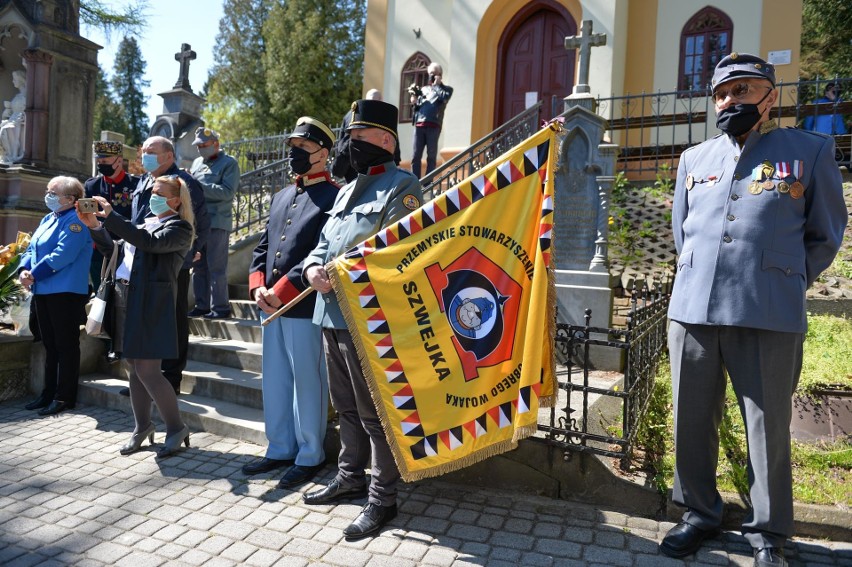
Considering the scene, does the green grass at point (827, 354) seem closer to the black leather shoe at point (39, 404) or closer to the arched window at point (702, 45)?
the black leather shoe at point (39, 404)

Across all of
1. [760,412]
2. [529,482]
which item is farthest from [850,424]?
[529,482]

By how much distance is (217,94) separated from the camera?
31391 millimetres

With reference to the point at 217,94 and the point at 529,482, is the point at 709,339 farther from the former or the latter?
the point at 217,94

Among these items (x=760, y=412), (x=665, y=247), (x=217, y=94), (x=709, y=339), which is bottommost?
(x=760, y=412)

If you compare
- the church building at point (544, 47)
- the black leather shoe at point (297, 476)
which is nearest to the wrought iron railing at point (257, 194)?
the church building at point (544, 47)

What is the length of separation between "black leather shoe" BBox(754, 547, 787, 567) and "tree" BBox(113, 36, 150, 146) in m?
54.7

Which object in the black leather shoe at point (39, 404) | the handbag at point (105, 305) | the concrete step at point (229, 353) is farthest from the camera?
the concrete step at point (229, 353)

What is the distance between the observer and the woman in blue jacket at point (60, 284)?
17.5 feet

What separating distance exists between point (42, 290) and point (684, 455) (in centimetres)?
515

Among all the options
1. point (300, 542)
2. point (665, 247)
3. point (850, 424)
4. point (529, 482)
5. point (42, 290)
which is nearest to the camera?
point (300, 542)

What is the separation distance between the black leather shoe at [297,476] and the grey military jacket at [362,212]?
1.06m

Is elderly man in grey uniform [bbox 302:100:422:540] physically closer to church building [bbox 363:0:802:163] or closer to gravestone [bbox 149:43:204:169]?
gravestone [bbox 149:43:204:169]

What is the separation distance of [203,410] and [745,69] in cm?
455

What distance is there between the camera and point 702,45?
1317 cm
